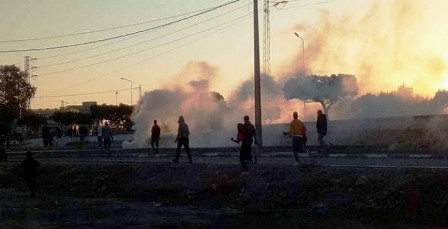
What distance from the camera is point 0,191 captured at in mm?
28531

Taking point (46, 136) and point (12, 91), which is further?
point (12, 91)

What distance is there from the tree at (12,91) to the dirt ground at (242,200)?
7357cm

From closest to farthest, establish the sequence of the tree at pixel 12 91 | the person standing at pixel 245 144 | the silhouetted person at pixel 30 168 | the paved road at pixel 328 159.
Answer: the paved road at pixel 328 159 < the person standing at pixel 245 144 < the silhouetted person at pixel 30 168 < the tree at pixel 12 91

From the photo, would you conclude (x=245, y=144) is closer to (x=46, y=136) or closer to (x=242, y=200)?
(x=242, y=200)

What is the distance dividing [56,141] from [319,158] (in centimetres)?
4665

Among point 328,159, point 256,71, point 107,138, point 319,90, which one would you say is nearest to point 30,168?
point 328,159

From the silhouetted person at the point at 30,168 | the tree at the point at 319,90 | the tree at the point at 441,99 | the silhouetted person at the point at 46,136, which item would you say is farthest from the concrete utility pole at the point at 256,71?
the tree at the point at 319,90

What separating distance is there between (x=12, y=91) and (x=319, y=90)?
43723 mm

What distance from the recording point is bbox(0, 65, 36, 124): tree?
9644 centimetres

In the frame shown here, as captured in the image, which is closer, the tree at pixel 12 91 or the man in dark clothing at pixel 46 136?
the man in dark clothing at pixel 46 136

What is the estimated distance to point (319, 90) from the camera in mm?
79312

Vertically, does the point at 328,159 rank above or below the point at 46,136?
below

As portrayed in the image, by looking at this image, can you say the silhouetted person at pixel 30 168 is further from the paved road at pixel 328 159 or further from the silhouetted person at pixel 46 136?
the silhouetted person at pixel 46 136

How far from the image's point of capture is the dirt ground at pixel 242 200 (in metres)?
16.2
